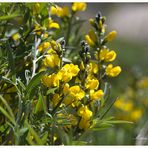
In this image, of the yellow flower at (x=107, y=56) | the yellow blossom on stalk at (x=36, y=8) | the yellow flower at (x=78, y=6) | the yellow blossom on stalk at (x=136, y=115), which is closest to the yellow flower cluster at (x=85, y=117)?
the yellow flower at (x=107, y=56)

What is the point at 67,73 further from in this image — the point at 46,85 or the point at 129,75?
the point at 129,75

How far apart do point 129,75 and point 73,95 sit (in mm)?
4679

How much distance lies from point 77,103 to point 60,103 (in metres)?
0.12

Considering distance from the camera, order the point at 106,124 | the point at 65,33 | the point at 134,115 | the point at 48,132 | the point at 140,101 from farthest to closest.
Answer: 1. the point at 140,101
2. the point at 134,115
3. the point at 65,33
4. the point at 106,124
5. the point at 48,132

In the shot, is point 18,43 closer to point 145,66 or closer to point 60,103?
point 60,103

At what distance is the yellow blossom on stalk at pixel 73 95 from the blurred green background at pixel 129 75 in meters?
0.16

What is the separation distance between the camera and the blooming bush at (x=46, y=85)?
1385mm

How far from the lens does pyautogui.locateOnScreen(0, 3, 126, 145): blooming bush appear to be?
1385mm

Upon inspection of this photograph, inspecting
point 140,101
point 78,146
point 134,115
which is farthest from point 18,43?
point 140,101

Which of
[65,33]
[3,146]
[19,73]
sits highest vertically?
[65,33]

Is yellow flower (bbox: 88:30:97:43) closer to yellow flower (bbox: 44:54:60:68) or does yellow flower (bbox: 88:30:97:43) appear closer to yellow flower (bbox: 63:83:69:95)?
yellow flower (bbox: 44:54:60:68)

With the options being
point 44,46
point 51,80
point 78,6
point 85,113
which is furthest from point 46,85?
point 78,6

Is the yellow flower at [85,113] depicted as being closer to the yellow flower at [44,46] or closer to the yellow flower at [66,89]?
the yellow flower at [66,89]

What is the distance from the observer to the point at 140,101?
4.54 meters
